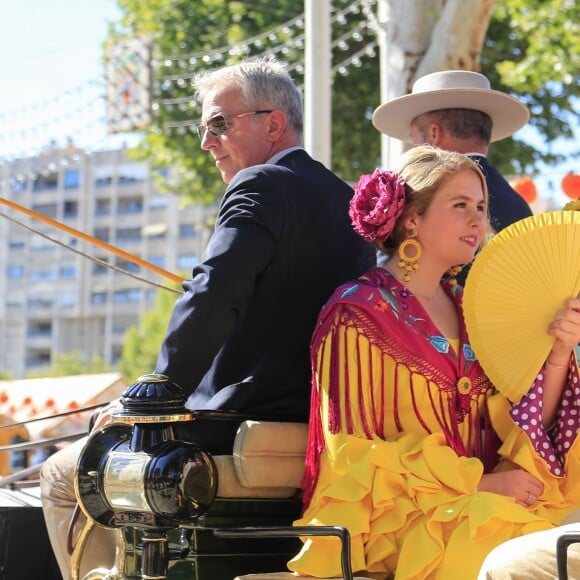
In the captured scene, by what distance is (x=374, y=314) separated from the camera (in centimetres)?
336

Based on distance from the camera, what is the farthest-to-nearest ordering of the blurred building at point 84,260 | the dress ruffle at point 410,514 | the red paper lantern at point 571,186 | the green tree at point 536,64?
the blurred building at point 84,260
the green tree at point 536,64
the red paper lantern at point 571,186
the dress ruffle at point 410,514

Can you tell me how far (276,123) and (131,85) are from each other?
1558cm

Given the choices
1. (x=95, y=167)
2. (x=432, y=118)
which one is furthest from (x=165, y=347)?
(x=95, y=167)

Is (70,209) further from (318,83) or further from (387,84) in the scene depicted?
(387,84)

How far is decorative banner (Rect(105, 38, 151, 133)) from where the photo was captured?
752 inches

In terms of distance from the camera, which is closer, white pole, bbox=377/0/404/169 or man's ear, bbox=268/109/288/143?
man's ear, bbox=268/109/288/143

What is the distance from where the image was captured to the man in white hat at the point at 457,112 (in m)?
4.88

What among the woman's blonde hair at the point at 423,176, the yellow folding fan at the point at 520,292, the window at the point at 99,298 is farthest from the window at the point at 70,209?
the yellow folding fan at the point at 520,292

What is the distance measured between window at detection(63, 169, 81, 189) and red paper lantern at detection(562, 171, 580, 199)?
76.1 metres

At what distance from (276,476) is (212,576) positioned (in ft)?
1.10

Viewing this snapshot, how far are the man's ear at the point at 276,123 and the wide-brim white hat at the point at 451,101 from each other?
88 centimetres

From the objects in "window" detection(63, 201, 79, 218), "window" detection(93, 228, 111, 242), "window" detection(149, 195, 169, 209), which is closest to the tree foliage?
"window" detection(149, 195, 169, 209)

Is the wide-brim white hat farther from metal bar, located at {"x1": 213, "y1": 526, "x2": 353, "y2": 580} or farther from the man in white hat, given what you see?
metal bar, located at {"x1": 213, "y1": 526, "x2": 353, "y2": 580}

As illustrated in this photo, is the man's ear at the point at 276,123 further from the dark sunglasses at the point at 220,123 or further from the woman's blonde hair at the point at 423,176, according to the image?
the woman's blonde hair at the point at 423,176
